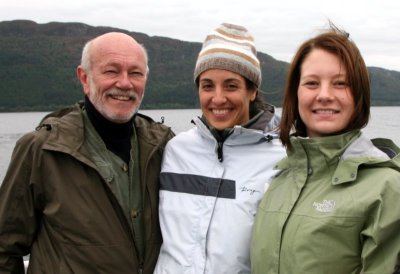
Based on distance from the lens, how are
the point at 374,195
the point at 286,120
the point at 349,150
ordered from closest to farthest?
the point at 374,195
the point at 349,150
the point at 286,120

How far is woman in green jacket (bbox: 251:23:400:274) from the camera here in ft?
6.98

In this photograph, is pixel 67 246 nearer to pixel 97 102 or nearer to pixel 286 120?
pixel 97 102

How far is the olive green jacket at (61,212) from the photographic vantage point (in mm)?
3055

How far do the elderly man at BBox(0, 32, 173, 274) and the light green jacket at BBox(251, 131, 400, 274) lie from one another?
3.10 ft

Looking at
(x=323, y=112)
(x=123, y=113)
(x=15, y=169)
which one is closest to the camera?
(x=323, y=112)

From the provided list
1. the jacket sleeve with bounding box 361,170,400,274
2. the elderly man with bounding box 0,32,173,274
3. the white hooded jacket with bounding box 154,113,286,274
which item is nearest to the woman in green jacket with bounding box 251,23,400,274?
the jacket sleeve with bounding box 361,170,400,274

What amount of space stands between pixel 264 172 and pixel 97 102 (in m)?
1.29

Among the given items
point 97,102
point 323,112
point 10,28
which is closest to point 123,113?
point 97,102

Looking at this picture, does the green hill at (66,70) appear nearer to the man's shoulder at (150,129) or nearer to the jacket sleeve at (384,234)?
the man's shoulder at (150,129)

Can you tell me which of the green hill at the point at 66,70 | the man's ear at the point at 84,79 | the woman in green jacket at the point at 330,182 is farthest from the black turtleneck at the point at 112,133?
the green hill at the point at 66,70

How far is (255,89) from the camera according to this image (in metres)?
3.52

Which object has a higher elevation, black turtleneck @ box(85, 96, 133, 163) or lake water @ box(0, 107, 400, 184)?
black turtleneck @ box(85, 96, 133, 163)

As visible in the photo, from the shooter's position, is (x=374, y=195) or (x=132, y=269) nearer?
(x=374, y=195)

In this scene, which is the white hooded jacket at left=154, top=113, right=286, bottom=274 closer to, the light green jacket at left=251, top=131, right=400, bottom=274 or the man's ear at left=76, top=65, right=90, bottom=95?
the light green jacket at left=251, top=131, right=400, bottom=274
